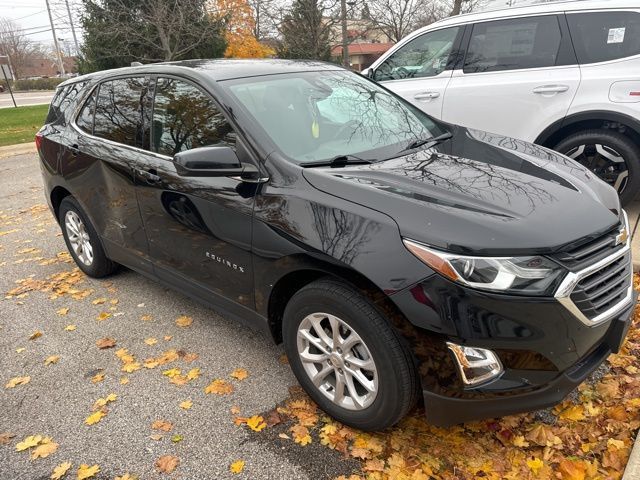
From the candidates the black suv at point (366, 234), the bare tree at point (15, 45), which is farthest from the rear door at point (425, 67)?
the bare tree at point (15, 45)

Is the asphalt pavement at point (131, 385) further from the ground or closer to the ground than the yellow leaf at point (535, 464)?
further from the ground

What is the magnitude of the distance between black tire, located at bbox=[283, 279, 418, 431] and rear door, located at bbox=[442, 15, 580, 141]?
3.56 m

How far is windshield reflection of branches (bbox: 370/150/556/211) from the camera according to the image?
2229mm

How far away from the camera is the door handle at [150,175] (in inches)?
123

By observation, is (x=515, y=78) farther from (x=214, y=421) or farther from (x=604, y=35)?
(x=214, y=421)

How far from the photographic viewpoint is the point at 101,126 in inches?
148

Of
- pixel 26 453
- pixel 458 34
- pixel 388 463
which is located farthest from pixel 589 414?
pixel 458 34

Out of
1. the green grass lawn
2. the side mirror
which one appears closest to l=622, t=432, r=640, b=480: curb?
the side mirror

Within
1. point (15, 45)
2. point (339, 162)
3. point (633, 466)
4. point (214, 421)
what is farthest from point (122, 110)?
point (15, 45)

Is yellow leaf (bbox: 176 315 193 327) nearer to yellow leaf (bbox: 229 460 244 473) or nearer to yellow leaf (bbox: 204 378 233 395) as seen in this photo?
yellow leaf (bbox: 204 378 233 395)

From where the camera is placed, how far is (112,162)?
139 inches

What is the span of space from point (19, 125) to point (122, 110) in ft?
54.3

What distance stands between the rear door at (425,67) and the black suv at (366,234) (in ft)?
6.34

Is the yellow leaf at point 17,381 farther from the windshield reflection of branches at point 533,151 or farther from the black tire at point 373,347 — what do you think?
the windshield reflection of branches at point 533,151
